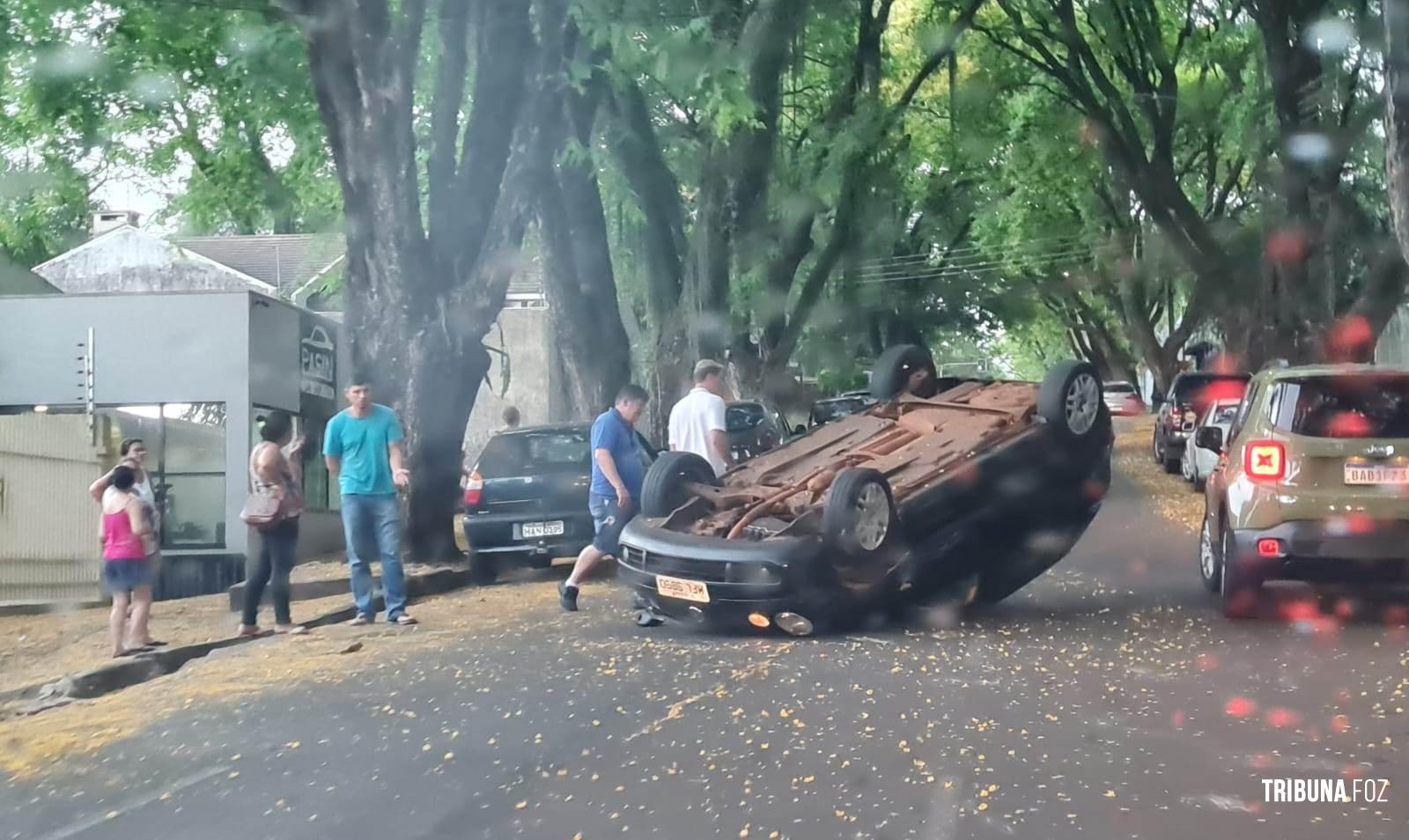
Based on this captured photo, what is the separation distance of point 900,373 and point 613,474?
229cm

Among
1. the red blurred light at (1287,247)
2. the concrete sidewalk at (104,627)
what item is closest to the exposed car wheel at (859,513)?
the concrete sidewalk at (104,627)

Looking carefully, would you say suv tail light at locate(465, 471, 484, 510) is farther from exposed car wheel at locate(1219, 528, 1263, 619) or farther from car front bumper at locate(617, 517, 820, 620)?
exposed car wheel at locate(1219, 528, 1263, 619)

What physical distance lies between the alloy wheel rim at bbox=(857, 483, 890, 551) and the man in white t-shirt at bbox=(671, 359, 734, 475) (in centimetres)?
196

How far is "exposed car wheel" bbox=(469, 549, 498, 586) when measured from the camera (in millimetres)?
14555

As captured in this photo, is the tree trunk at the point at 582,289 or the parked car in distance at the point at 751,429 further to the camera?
the tree trunk at the point at 582,289

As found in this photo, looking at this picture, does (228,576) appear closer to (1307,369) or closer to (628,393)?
(628,393)

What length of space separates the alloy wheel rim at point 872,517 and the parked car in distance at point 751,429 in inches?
378

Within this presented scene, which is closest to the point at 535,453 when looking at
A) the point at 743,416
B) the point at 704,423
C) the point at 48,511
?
the point at 704,423

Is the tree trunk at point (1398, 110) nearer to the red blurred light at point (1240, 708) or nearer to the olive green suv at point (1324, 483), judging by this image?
the olive green suv at point (1324, 483)

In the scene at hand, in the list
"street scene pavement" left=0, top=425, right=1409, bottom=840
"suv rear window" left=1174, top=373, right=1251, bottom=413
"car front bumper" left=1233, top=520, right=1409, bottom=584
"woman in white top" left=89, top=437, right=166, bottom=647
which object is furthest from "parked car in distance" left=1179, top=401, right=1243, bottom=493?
"woman in white top" left=89, top=437, right=166, bottom=647

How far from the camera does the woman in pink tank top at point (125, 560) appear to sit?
35.5 ft

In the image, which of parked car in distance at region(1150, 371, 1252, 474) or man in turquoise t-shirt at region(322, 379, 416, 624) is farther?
parked car in distance at region(1150, 371, 1252, 474)

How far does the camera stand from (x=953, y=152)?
31.3 meters

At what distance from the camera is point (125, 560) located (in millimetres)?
10852
